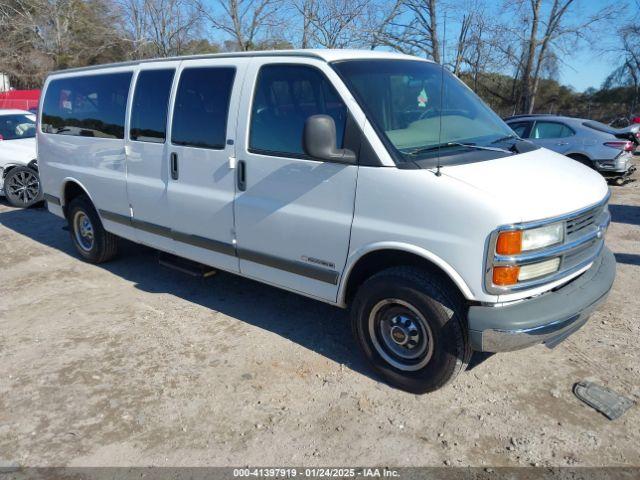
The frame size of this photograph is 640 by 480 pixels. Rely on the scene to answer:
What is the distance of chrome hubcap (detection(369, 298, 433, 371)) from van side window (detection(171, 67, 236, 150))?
1.83m

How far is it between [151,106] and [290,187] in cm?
193

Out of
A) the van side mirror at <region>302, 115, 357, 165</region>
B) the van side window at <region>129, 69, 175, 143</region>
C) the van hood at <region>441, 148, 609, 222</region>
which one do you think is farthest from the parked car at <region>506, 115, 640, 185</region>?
the van side mirror at <region>302, 115, 357, 165</region>

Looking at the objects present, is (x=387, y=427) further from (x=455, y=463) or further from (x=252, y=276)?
(x=252, y=276)

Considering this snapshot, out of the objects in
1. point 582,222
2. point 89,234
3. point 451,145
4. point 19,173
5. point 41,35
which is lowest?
point 89,234

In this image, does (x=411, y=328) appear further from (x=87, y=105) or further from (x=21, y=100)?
(x=21, y=100)

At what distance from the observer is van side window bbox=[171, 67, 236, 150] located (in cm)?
415

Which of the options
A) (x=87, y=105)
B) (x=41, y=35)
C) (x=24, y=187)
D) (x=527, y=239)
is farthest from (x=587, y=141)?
(x=41, y=35)

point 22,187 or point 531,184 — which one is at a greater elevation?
point 531,184

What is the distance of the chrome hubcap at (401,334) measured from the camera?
132 inches

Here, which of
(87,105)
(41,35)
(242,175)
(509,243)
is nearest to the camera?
(509,243)

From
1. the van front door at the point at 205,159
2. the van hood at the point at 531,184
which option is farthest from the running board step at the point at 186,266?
the van hood at the point at 531,184

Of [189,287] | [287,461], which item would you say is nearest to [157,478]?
[287,461]

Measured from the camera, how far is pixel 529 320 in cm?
297

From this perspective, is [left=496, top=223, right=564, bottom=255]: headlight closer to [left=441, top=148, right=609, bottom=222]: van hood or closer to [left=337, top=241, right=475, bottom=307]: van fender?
[left=441, top=148, right=609, bottom=222]: van hood
